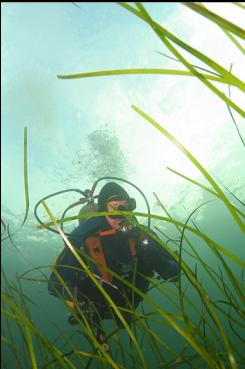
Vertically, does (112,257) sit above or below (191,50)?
above

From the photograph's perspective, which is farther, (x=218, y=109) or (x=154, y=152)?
(x=154, y=152)

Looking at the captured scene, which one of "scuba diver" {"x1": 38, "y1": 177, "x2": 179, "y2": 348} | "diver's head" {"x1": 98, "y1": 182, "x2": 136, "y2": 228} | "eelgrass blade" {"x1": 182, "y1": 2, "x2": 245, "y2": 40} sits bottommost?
"eelgrass blade" {"x1": 182, "y1": 2, "x2": 245, "y2": 40}

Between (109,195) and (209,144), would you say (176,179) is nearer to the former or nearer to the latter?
(209,144)

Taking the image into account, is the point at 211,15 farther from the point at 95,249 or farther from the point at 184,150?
the point at 95,249

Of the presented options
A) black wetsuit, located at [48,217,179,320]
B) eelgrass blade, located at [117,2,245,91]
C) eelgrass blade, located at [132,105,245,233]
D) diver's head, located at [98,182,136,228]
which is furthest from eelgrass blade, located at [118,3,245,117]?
diver's head, located at [98,182,136,228]

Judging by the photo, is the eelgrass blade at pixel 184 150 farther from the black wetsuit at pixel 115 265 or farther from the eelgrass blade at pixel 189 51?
the black wetsuit at pixel 115 265

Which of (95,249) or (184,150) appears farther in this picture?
(95,249)

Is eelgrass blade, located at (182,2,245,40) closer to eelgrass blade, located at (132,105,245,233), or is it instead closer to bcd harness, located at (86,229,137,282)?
eelgrass blade, located at (132,105,245,233)

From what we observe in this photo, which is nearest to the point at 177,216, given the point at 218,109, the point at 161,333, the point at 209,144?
the point at 209,144

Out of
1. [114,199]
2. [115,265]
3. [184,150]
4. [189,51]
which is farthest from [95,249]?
[189,51]

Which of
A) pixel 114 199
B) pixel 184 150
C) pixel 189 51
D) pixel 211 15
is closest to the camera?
pixel 211 15

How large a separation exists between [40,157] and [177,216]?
17119 millimetres

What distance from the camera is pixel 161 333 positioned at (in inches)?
1932

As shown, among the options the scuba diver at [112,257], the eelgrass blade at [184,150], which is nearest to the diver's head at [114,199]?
the scuba diver at [112,257]
